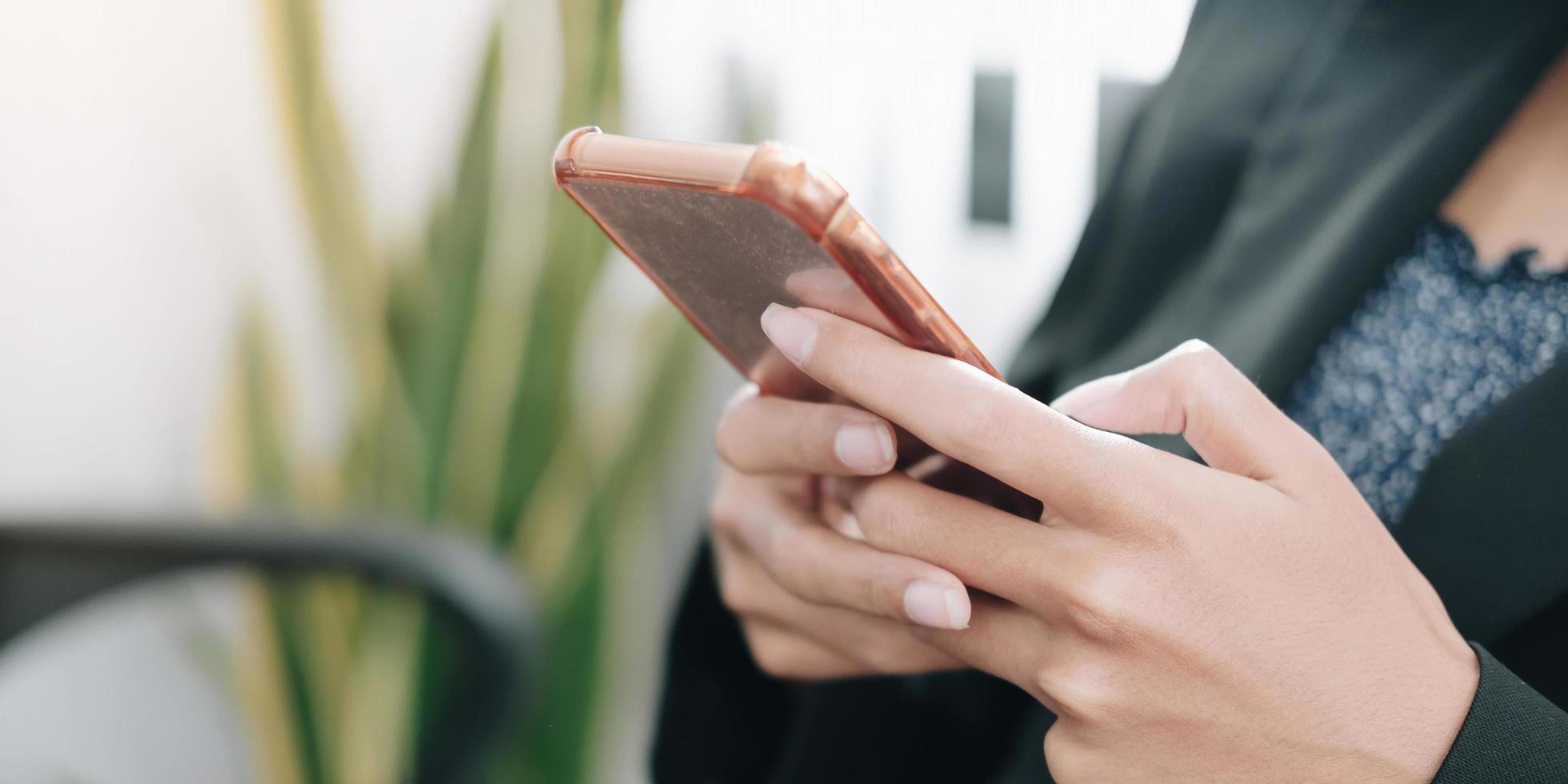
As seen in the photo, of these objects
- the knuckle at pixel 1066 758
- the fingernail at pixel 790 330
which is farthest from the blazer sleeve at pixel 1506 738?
the fingernail at pixel 790 330

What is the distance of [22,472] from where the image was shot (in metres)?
0.84

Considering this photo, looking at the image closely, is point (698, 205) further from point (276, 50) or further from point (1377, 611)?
point (276, 50)

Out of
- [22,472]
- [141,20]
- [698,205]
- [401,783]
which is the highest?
[698,205]

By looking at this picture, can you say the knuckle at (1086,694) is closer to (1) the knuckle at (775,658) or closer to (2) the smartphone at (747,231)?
(2) the smartphone at (747,231)

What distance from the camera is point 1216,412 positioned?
1.03 ft

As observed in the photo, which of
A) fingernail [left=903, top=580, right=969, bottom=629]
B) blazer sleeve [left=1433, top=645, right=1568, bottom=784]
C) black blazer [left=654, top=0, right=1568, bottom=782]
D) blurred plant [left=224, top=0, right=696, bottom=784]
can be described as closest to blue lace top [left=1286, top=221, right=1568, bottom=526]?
black blazer [left=654, top=0, right=1568, bottom=782]

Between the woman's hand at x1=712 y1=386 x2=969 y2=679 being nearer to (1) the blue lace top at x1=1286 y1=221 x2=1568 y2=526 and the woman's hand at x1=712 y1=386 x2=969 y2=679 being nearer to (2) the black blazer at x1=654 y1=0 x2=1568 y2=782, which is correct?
(2) the black blazer at x1=654 y1=0 x2=1568 y2=782

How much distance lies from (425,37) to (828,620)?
2.39ft

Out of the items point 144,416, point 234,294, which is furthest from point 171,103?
point 144,416

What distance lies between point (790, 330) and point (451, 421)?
A: 64cm

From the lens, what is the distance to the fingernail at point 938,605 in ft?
1.04

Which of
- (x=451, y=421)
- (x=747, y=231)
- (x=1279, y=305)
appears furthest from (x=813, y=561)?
(x=451, y=421)

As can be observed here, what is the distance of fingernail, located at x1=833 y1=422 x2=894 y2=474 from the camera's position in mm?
327

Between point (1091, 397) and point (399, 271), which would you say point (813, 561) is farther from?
point (399, 271)
